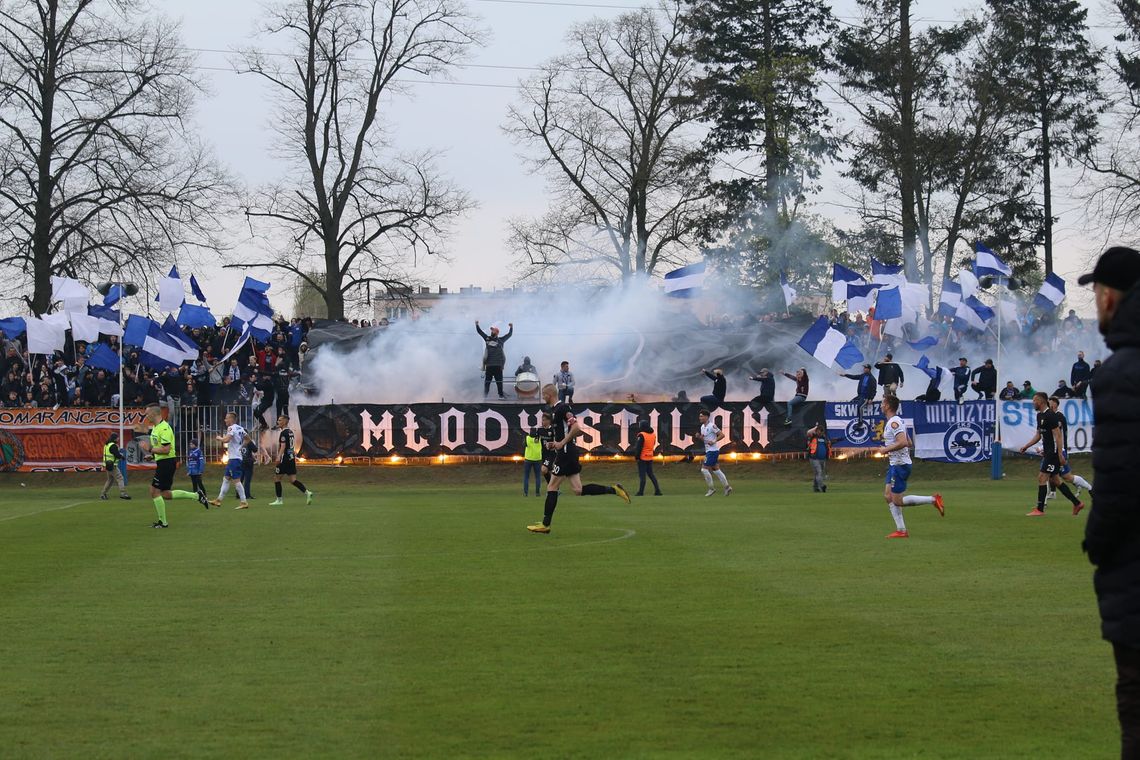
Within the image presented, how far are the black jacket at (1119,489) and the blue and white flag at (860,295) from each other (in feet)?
122

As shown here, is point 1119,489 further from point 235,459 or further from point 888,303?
point 888,303

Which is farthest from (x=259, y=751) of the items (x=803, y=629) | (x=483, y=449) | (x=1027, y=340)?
(x=1027, y=340)

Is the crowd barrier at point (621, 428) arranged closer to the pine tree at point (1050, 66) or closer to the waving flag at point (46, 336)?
the waving flag at point (46, 336)

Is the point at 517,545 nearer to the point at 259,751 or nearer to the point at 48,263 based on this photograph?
the point at 259,751

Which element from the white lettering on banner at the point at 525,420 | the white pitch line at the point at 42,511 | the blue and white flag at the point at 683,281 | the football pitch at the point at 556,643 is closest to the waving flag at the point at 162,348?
the white pitch line at the point at 42,511

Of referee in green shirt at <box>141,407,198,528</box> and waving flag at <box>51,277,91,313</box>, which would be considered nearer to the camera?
referee in green shirt at <box>141,407,198,528</box>

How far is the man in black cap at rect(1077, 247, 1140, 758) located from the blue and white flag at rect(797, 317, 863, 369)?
3393 cm

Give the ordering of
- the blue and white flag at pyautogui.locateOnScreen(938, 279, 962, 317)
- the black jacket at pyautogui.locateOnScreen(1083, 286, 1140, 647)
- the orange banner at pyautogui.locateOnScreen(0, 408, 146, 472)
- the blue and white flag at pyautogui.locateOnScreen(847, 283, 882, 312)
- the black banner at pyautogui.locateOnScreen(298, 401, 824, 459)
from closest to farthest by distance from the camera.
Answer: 1. the black jacket at pyautogui.locateOnScreen(1083, 286, 1140, 647)
2. the orange banner at pyautogui.locateOnScreen(0, 408, 146, 472)
3. the black banner at pyautogui.locateOnScreen(298, 401, 824, 459)
4. the blue and white flag at pyautogui.locateOnScreen(847, 283, 882, 312)
5. the blue and white flag at pyautogui.locateOnScreen(938, 279, 962, 317)

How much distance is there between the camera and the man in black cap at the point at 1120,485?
5379 millimetres

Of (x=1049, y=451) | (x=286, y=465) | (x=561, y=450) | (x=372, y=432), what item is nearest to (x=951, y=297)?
(x=372, y=432)

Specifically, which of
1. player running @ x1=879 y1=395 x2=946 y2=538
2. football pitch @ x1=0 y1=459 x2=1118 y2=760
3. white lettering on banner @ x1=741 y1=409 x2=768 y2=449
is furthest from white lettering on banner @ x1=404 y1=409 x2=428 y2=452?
player running @ x1=879 y1=395 x2=946 y2=538

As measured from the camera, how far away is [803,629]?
461 inches

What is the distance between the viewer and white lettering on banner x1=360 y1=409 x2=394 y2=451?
40.2m

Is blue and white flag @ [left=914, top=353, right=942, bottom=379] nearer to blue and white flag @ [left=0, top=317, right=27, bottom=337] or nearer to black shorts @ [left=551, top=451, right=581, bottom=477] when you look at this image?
black shorts @ [left=551, top=451, right=581, bottom=477]
